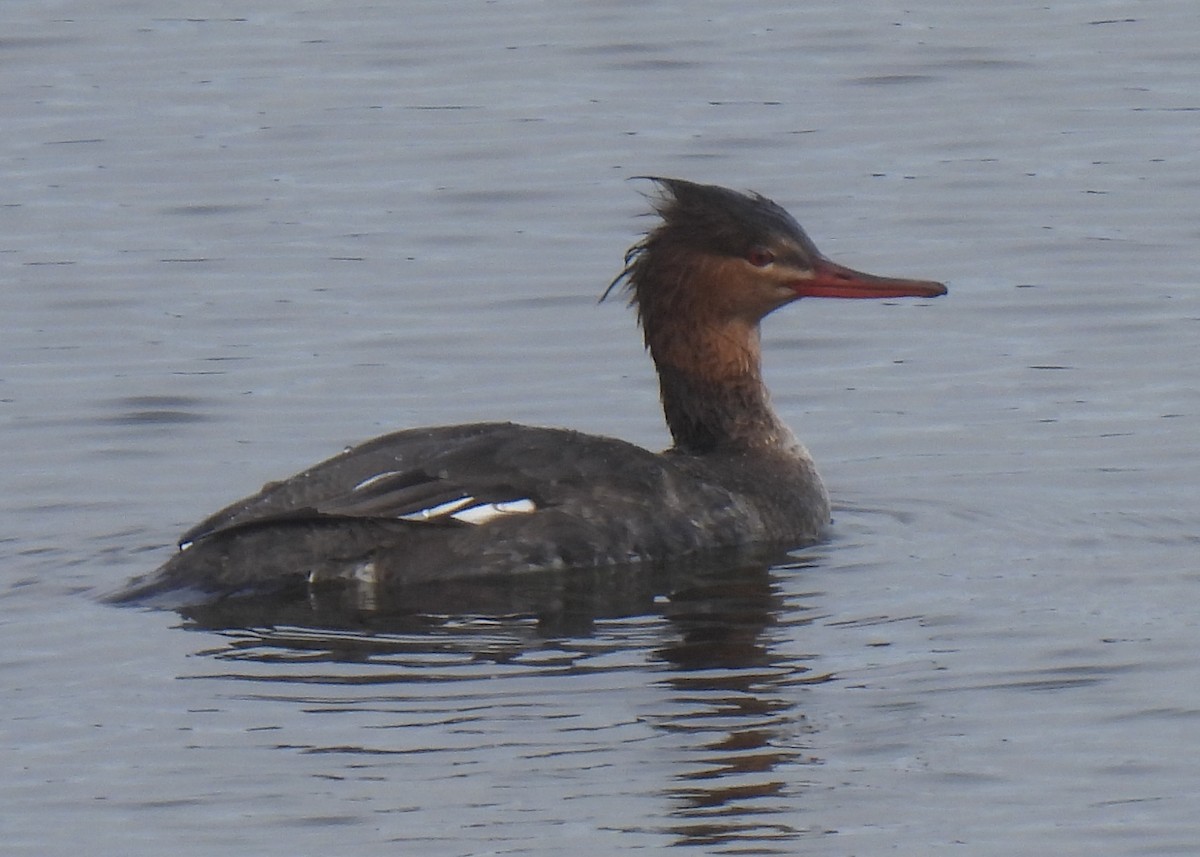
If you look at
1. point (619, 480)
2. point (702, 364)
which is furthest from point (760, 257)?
point (619, 480)

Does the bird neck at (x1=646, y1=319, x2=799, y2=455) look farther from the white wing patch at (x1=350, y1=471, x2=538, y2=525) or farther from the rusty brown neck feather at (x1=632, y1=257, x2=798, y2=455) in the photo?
the white wing patch at (x1=350, y1=471, x2=538, y2=525)

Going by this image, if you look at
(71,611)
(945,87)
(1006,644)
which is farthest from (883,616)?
(945,87)

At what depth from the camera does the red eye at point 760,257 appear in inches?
444

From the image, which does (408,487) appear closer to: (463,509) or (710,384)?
(463,509)

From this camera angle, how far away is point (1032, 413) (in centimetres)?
1238

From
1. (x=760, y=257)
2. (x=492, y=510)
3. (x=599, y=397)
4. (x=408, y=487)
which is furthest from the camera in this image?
(x=599, y=397)

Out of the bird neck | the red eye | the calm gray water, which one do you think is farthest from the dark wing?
the red eye

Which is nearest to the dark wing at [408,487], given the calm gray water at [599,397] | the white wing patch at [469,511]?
the white wing patch at [469,511]

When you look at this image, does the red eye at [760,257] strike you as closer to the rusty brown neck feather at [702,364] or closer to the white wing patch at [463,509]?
the rusty brown neck feather at [702,364]

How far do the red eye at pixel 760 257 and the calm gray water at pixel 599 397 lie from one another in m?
1.03

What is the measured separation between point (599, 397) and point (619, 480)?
2.35 metres

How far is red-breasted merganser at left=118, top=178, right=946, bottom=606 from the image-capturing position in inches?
393

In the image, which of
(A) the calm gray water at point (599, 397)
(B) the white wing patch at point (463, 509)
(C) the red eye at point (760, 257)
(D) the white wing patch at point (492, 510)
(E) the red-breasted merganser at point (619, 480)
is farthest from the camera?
(C) the red eye at point (760, 257)

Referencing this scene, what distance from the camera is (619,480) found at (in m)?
10.5
